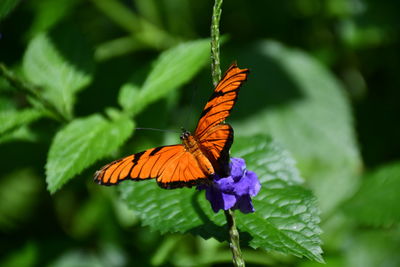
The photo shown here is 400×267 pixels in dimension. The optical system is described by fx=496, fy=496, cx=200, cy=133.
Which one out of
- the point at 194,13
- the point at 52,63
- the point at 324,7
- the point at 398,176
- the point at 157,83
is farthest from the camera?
the point at 194,13

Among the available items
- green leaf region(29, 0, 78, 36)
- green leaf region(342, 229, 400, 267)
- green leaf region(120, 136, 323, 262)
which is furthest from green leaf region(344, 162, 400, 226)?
green leaf region(29, 0, 78, 36)

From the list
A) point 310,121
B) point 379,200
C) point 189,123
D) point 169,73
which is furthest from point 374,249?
point 169,73

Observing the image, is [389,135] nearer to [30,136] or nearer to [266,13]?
[266,13]

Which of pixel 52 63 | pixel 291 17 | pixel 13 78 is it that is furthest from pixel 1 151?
pixel 291 17

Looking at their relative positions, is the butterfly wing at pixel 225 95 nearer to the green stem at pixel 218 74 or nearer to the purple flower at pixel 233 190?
the green stem at pixel 218 74

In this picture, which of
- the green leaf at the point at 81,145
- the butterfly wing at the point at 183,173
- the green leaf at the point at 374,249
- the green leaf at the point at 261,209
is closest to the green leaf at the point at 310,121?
the green leaf at the point at 374,249

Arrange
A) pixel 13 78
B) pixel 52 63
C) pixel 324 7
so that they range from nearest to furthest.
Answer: pixel 13 78 < pixel 52 63 < pixel 324 7

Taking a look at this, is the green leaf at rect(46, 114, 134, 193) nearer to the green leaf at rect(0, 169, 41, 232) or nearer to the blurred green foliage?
the blurred green foliage
